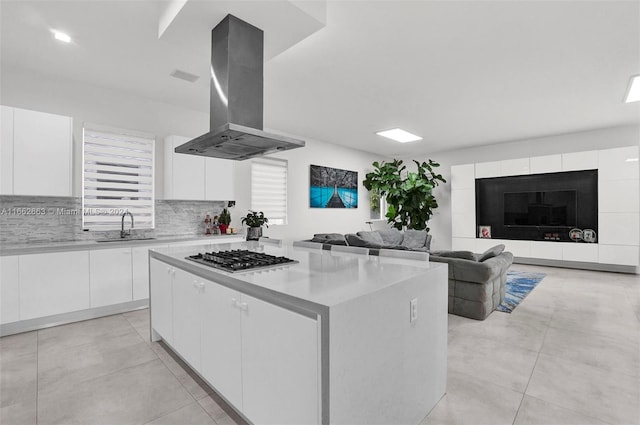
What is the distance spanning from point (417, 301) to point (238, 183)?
4.12 meters

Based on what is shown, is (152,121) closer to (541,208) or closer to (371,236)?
(371,236)

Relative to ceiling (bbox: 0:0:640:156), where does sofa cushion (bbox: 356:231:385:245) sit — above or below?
below

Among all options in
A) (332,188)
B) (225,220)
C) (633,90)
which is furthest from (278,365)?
(332,188)

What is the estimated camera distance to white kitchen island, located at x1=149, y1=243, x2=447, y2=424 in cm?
120

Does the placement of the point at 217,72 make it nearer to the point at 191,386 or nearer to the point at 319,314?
the point at 319,314

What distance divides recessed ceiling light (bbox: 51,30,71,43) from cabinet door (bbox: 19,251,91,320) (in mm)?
2067

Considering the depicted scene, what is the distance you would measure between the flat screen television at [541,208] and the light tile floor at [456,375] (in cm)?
311

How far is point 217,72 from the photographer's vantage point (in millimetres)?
2363

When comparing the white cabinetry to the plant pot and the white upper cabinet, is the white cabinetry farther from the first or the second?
the plant pot

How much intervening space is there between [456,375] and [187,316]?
1.98 metres

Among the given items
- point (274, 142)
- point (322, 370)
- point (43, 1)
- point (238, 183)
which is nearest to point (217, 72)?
point (274, 142)

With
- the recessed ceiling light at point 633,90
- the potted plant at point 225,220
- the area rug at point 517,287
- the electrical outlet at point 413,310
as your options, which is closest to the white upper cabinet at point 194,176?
the potted plant at point 225,220

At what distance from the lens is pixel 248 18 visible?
2.21 m

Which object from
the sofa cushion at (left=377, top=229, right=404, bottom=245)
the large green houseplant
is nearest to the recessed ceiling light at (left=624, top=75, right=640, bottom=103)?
the large green houseplant
